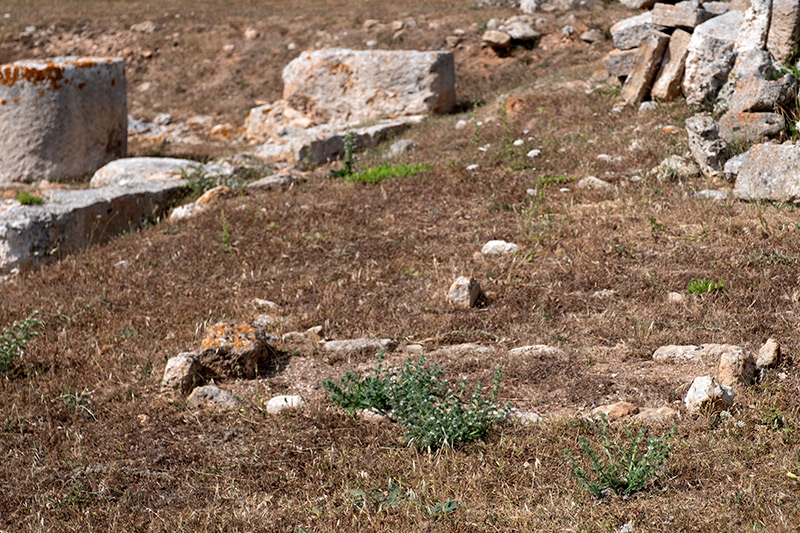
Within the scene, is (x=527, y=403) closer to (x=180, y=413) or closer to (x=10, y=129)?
(x=180, y=413)

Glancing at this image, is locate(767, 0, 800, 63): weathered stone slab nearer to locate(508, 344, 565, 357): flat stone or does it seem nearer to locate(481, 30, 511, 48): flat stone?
locate(508, 344, 565, 357): flat stone

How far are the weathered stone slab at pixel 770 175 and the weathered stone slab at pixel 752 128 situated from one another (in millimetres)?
717

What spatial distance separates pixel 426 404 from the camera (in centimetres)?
360

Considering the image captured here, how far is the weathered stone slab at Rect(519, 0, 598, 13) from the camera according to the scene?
15094 mm

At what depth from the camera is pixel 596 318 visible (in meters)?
4.78

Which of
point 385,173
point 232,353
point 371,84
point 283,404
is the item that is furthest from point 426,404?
point 371,84

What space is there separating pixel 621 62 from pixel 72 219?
676 centimetres

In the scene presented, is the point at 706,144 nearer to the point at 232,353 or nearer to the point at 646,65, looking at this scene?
the point at 646,65

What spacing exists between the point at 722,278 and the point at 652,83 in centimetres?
481

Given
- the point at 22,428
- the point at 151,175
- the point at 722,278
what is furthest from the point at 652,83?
the point at 22,428

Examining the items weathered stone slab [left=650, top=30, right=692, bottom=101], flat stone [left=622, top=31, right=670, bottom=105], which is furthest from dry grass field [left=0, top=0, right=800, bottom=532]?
flat stone [left=622, top=31, right=670, bottom=105]

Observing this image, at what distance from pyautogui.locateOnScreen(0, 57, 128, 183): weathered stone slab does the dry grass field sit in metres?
2.63

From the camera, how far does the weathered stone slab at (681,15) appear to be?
9375 mm

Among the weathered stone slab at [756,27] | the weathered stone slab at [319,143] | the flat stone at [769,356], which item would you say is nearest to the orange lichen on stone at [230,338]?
the flat stone at [769,356]
